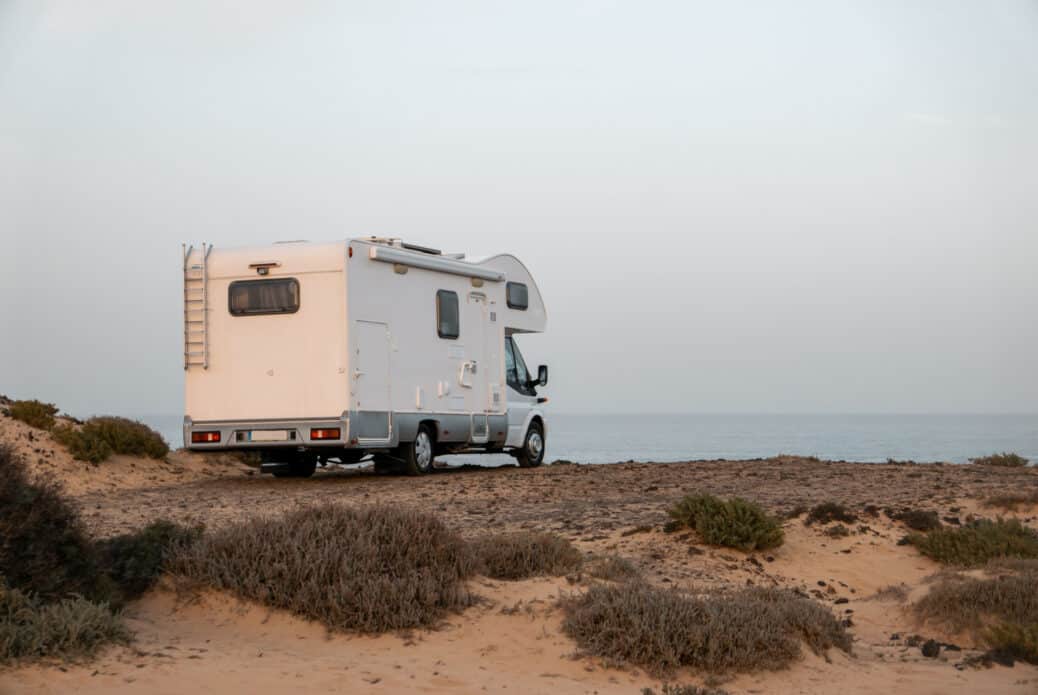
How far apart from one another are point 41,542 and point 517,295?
12418mm

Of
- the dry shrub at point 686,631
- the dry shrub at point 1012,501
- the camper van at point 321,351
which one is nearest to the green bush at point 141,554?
the dry shrub at point 686,631

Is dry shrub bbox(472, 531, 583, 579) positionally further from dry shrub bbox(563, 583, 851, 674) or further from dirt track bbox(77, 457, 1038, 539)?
dirt track bbox(77, 457, 1038, 539)

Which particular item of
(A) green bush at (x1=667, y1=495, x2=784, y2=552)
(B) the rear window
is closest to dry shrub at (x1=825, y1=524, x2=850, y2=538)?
(A) green bush at (x1=667, y1=495, x2=784, y2=552)

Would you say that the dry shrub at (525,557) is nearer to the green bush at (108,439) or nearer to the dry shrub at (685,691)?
the dry shrub at (685,691)

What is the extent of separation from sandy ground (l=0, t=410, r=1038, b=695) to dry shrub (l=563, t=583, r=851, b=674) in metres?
0.11

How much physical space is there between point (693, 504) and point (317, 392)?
613cm

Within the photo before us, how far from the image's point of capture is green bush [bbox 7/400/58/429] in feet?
56.8

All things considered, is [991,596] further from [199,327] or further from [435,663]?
[199,327]

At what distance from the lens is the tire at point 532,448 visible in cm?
1900

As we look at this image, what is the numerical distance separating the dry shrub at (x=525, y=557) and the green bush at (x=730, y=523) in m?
1.67

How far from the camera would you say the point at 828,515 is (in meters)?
11.0

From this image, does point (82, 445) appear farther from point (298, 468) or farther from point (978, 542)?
point (978, 542)

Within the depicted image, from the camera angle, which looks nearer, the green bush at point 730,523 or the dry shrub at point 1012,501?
the green bush at point 730,523

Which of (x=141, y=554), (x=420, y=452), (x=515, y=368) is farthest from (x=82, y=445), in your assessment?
(x=141, y=554)
